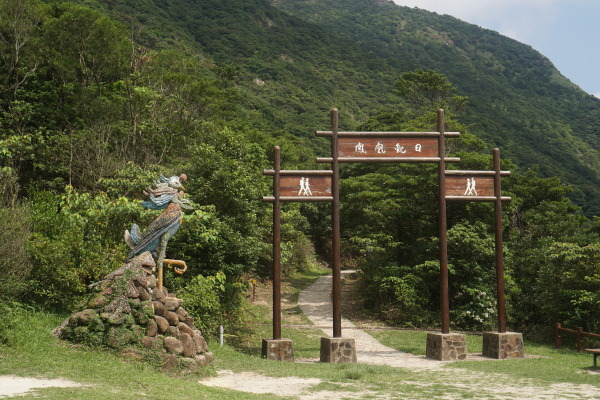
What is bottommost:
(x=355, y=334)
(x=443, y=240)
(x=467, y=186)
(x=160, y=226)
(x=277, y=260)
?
(x=355, y=334)

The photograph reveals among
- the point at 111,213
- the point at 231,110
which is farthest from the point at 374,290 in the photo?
the point at 231,110

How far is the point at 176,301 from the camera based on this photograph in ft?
35.6

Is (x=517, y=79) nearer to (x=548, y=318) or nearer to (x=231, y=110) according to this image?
(x=231, y=110)

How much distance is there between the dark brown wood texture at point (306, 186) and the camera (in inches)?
528

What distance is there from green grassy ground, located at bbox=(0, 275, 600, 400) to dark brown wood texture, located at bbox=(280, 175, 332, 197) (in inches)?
150

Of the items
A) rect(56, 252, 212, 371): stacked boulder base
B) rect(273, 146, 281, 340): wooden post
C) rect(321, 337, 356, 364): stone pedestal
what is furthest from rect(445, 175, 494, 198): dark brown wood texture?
rect(56, 252, 212, 371): stacked boulder base

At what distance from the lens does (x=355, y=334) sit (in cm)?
1856

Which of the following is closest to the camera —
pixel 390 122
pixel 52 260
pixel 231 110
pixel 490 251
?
pixel 52 260

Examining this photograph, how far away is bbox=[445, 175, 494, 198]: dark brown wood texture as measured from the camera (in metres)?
14.2

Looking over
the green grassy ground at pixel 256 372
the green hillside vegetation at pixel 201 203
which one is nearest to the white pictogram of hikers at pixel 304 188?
the green hillside vegetation at pixel 201 203

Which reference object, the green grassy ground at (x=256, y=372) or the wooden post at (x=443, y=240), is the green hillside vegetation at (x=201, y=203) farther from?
the wooden post at (x=443, y=240)

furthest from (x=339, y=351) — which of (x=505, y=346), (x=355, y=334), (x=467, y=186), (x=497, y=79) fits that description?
(x=497, y=79)

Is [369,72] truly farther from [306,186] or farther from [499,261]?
[306,186]

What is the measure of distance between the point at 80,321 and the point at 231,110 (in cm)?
2926
